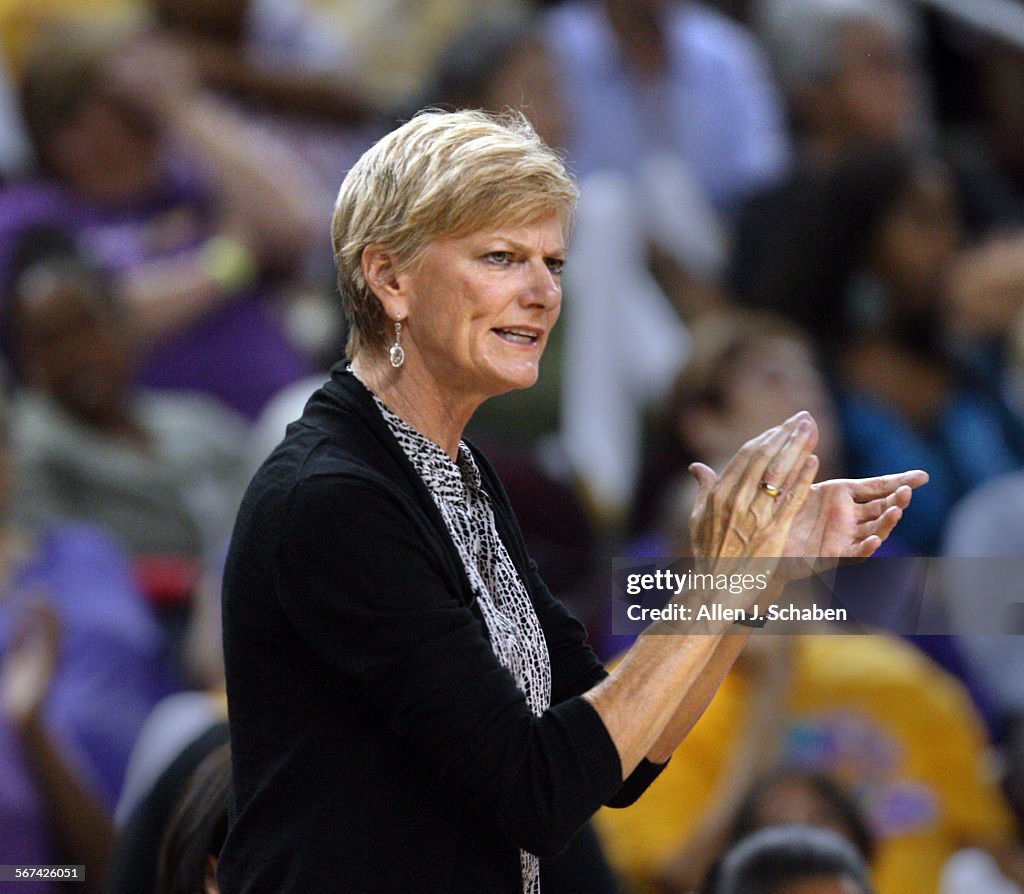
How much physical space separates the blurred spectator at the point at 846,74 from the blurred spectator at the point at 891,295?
20.9 inches

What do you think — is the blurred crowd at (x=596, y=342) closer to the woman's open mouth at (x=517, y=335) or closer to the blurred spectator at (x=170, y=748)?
the blurred spectator at (x=170, y=748)

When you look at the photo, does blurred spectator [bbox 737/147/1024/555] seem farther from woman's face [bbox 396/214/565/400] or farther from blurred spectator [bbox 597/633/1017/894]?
woman's face [bbox 396/214/565/400]

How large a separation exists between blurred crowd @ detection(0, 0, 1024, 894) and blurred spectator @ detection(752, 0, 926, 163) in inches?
0.4

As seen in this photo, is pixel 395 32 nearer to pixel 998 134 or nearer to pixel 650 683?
pixel 998 134

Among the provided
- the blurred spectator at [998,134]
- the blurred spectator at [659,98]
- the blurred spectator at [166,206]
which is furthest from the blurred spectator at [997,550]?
the blurred spectator at [166,206]

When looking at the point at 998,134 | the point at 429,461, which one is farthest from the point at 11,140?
the point at 429,461

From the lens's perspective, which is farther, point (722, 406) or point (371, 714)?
point (722, 406)

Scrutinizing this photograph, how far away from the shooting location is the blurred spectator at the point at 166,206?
462cm

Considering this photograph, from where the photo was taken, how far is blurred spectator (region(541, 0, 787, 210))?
5418mm

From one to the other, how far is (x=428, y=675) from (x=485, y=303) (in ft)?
1.23

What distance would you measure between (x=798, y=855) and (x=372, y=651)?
1178 millimetres

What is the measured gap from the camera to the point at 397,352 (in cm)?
180

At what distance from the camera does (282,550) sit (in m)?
1.66

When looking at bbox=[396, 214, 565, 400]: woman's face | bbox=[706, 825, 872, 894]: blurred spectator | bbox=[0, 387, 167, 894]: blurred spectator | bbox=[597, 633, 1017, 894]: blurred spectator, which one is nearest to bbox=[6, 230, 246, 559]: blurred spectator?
bbox=[0, 387, 167, 894]: blurred spectator
